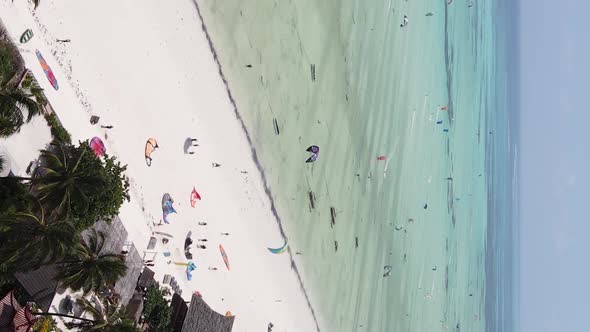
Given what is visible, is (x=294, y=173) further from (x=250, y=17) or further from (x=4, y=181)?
(x=4, y=181)

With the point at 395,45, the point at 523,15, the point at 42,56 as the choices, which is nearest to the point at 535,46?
the point at 523,15

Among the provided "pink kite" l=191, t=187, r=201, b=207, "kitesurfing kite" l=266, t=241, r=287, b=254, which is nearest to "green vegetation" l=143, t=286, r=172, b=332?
"pink kite" l=191, t=187, r=201, b=207

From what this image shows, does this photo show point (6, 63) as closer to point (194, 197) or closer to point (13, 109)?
point (13, 109)

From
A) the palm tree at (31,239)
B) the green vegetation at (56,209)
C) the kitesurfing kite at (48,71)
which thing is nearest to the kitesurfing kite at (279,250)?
the green vegetation at (56,209)

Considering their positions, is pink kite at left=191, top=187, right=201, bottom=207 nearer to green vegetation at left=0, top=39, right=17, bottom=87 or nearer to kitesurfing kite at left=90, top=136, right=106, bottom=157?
kitesurfing kite at left=90, top=136, right=106, bottom=157

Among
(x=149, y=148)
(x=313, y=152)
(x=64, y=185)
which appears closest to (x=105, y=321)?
(x=64, y=185)

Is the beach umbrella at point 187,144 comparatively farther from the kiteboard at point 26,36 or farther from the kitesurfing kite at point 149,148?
the kiteboard at point 26,36
